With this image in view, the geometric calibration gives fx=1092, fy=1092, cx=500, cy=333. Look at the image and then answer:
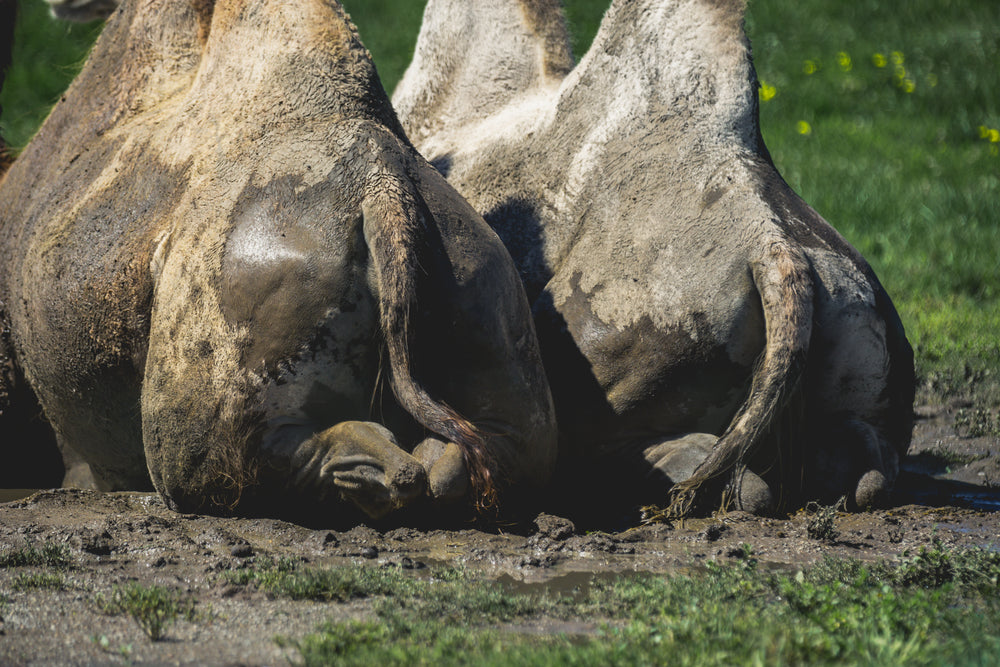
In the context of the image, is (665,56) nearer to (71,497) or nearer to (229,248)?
(229,248)

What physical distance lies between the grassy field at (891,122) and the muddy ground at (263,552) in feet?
8.15

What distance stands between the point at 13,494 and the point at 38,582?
1.67m

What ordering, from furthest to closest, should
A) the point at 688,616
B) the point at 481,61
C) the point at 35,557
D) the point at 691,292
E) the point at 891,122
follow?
the point at 891,122 → the point at 481,61 → the point at 691,292 → the point at 35,557 → the point at 688,616

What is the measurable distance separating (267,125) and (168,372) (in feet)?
3.06

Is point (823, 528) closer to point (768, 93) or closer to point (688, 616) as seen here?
point (688, 616)

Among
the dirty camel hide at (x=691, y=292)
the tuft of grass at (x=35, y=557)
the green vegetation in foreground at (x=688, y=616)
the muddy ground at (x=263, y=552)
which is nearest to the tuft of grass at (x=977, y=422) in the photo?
the muddy ground at (x=263, y=552)

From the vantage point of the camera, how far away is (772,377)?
3639 millimetres

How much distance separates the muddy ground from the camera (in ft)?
8.04

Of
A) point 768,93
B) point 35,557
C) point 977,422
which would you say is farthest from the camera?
point 768,93

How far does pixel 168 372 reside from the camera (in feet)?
11.7

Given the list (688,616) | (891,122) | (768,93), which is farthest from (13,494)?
(768,93)

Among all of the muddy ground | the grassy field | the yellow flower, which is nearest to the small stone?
the muddy ground

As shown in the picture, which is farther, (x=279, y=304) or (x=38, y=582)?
(x=279, y=304)

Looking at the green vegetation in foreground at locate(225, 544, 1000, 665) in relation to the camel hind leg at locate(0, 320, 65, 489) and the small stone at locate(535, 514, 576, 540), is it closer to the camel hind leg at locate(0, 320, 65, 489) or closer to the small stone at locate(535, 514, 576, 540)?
the small stone at locate(535, 514, 576, 540)
